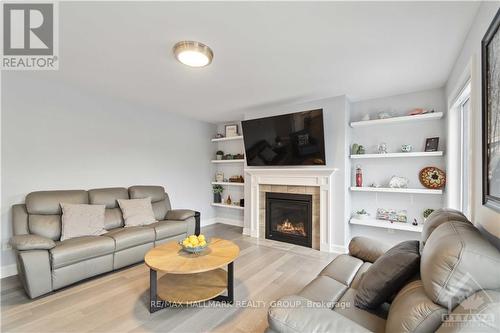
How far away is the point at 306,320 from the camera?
40.4 inches

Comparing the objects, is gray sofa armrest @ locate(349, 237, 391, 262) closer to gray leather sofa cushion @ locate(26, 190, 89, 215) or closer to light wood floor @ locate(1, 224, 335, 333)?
light wood floor @ locate(1, 224, 335, 333)

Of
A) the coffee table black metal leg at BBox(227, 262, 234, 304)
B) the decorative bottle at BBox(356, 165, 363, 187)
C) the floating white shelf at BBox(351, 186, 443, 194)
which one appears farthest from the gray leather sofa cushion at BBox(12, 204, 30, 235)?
the decorative bottle at BBox(356, 165, 363, 187)

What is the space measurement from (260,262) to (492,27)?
3.12m

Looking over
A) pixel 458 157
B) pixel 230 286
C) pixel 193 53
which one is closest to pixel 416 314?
pixel 230 286

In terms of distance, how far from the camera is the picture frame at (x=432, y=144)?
3.22m

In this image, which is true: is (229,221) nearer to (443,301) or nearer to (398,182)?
(398,182)

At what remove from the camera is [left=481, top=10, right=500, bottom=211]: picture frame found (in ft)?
4.21

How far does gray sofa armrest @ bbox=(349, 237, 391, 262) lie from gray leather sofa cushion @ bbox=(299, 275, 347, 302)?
0.53 m

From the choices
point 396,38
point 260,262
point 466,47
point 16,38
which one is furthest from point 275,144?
point 16,38

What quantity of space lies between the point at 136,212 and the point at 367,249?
3.12 metres

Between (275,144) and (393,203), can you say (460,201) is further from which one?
(275,144)

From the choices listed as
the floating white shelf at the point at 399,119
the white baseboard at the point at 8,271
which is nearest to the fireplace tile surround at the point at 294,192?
the floating white shelf at the point at 399,119

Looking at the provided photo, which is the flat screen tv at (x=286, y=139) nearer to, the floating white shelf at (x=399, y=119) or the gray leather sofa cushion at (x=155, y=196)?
the floating white shelf at (x=399, y=119)

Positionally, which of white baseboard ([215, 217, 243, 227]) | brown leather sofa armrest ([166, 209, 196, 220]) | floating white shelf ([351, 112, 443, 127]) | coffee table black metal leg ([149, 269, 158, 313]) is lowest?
white baseboard ([215, 217, 243, 227])
